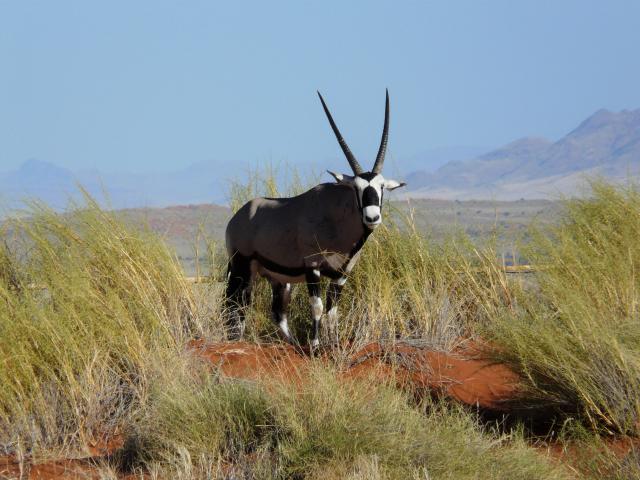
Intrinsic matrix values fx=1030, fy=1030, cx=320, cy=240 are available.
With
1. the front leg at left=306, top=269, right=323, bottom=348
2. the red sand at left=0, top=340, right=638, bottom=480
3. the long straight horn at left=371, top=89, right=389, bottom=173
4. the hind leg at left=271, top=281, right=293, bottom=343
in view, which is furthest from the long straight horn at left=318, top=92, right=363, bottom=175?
the red sand at left=0, top=340, right=638, bottom=480

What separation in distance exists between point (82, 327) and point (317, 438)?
2.09m

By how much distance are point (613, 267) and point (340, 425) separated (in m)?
3.34

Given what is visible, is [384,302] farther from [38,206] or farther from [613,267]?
[38,206]

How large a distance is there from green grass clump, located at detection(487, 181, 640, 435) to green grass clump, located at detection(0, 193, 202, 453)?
94.6 inches

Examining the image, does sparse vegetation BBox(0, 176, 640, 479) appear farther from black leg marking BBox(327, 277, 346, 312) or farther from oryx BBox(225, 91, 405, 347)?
oryx BBox(225, 91, 405, 347)

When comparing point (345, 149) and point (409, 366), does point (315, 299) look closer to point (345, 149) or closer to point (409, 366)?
point (409, 366)

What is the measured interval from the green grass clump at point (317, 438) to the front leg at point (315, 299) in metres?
1.86

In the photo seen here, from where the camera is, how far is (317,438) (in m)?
5.24

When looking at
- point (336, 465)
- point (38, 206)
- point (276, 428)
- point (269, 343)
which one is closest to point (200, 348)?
point (269, 343)

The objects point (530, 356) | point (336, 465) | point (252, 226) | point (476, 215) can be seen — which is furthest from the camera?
point (476, 215)

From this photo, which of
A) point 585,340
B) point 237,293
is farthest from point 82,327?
point 585,340

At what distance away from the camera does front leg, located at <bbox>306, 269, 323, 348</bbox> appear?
7.75m

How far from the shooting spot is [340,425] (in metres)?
5.26

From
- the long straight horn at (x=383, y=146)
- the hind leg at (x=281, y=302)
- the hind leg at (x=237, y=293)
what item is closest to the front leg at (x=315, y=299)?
the hind leg at (x=281, y=302)
